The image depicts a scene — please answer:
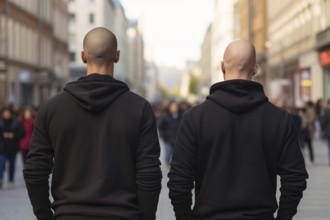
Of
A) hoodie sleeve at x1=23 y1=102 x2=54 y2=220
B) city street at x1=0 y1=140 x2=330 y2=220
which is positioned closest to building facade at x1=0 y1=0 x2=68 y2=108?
city street at x1=0 y1=140 x2=330 y2=220

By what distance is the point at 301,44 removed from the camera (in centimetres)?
5728

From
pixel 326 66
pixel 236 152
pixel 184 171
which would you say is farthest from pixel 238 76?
pixel 326 66

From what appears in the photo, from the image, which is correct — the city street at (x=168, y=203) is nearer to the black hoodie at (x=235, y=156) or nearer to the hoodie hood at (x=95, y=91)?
the black hoodie at (x=235, y=156)

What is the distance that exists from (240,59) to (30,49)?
58.6 metres

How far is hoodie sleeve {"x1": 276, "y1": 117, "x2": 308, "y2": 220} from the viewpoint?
5199 mm

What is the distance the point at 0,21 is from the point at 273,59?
30.5m

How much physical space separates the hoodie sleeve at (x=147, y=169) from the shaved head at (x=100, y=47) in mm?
359

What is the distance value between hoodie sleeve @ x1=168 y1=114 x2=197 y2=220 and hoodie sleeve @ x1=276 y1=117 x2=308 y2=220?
1.68ft

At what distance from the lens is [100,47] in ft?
16.7

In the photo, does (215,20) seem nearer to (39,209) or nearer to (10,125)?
(10,125)

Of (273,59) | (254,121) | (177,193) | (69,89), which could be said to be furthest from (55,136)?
(273,59)

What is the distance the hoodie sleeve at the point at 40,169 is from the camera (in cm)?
514

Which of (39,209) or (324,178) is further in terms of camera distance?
(324,178)

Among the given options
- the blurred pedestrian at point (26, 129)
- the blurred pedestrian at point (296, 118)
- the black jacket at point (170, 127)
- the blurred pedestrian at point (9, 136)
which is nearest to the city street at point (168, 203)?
the blurred pedestrian at point (9, 136)
